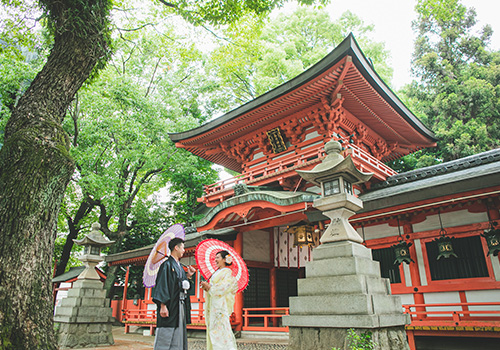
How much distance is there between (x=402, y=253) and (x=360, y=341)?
4.56m

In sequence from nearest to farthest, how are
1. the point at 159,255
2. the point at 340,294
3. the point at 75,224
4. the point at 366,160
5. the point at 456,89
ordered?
the point at 340,294, the point at 159,255, the point at 366,160, the point at 456,89, the point at 75,224

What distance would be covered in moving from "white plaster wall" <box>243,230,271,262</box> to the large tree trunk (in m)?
7.96

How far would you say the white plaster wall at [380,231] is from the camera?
884cm

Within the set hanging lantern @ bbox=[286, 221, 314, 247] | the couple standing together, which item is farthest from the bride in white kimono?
hanging lantern @ bbox=[286, 221, 314, 247]

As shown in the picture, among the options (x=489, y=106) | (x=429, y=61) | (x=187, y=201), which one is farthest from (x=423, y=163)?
(x=187, y=201)

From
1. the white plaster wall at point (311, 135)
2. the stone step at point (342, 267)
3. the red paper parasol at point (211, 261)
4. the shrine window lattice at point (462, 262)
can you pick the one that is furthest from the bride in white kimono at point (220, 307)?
the white plaster wall at point (311, 135)

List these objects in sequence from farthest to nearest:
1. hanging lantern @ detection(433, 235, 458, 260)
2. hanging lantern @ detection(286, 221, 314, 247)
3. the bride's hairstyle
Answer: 1. hanging lantern @ detection(286, 221, 314, 247)
2. hanging lantern @ detection(433, 235, 458, 260)
3. the bride's hairstyle

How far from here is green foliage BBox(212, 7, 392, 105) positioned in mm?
21047

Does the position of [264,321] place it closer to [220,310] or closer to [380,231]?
[380,231]

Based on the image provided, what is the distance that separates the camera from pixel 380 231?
907cm

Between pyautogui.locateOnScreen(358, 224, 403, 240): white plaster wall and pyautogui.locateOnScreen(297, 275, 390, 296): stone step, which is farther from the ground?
pyautogui.locateOnScreen(358, 224, 403, 240): white plaster wall

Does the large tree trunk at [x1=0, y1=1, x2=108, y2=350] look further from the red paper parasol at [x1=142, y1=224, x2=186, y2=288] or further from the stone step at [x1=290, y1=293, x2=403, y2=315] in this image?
the stone step at [x1=290, y1=293, x2=403, y2=315]

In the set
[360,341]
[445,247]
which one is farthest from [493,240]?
[360,341]

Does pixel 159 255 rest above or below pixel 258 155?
below
